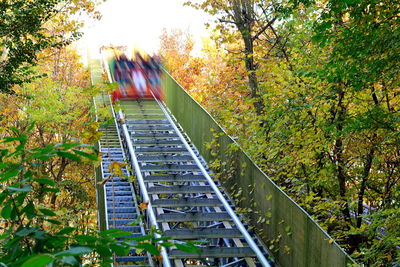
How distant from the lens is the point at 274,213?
9.72 m

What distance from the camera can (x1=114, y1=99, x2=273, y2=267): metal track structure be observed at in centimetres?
955

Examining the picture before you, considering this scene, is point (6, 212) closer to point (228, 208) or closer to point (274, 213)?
point (274, 213)

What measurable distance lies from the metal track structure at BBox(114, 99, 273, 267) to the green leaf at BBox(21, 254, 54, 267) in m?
5.14

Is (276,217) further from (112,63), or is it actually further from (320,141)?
(112,63)

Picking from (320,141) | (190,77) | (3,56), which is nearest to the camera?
(320,141)

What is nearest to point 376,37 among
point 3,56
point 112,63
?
point 3,56

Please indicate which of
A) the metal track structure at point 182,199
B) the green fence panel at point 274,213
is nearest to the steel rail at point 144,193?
the metal track structure at point 182,199

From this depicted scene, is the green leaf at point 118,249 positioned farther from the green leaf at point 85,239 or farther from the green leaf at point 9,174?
the green leaf at point 9,174

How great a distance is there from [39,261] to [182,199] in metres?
10.3

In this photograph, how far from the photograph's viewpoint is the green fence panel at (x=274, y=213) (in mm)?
7773

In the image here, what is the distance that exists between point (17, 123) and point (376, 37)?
26176 mm

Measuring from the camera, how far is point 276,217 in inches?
378

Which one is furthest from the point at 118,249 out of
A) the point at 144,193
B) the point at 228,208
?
the point at 144,193

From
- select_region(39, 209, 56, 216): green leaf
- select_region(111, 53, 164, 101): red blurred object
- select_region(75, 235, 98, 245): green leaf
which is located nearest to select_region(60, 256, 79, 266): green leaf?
select_region(75, 235, 98, 245): green leaf
